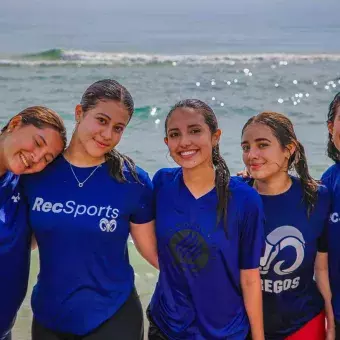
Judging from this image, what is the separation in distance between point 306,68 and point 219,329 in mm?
21503

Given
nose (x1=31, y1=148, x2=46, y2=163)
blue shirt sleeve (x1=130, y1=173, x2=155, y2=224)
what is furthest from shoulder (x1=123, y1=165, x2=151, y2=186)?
nose (x1=31, y1=148, x2=46, y2=163)

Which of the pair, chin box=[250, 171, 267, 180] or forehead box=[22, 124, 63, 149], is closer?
forehead box=[22, 124, 63, 149]

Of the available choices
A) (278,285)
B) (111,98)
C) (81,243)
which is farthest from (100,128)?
(278,285)

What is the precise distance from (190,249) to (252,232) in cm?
34

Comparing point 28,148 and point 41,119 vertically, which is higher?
point 41,119

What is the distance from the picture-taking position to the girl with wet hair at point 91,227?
3330mm

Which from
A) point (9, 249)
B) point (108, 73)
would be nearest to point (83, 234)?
point (9, 249)

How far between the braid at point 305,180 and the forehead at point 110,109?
42.5 inches

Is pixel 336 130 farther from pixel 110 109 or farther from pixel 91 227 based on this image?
pixel 91 227

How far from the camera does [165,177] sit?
11.7 ft

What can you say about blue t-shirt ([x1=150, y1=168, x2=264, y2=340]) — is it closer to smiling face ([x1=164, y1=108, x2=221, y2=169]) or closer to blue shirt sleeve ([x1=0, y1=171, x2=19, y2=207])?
smiling face ([x1=164, y1=108, x2=221, y2=169])

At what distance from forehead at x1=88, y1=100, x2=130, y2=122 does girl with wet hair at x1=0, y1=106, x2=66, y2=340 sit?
10.8 inches

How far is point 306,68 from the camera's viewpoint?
2378 cm

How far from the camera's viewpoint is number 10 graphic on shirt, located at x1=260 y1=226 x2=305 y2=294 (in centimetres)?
359
